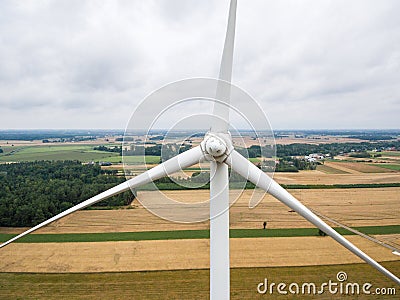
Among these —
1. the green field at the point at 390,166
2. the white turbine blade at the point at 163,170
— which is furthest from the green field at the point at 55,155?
the white turbine blade at the point at 163,170

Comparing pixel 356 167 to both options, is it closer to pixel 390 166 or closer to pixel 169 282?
pixel 390 166

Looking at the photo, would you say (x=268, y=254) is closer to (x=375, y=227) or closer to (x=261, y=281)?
(x=261, y=281)

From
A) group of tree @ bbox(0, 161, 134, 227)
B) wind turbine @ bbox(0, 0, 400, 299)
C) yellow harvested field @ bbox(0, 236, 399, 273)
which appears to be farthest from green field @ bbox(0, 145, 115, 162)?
wind turbine @ bbox(0, 0, 400, 299)

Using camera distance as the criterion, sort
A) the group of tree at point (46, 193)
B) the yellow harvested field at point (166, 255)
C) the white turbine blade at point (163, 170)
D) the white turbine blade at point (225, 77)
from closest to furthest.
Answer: the white turbine blade at point (225, 77), the white turbine blade at point (163, 170), the yellow harvested field at point (166, 255), the group of tree at point (46, 193)

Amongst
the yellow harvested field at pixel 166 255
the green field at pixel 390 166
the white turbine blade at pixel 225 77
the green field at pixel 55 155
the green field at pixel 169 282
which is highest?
the green field at pixel 55 155

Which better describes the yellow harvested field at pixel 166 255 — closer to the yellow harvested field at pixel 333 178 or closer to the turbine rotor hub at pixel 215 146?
the turbine rotor hub at pixel 215 146

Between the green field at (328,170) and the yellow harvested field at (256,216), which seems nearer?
the yellow harvested field at (256,216)

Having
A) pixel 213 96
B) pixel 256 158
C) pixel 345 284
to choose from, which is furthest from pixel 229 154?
pixel 345 284

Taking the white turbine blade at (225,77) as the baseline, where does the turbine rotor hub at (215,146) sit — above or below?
below
